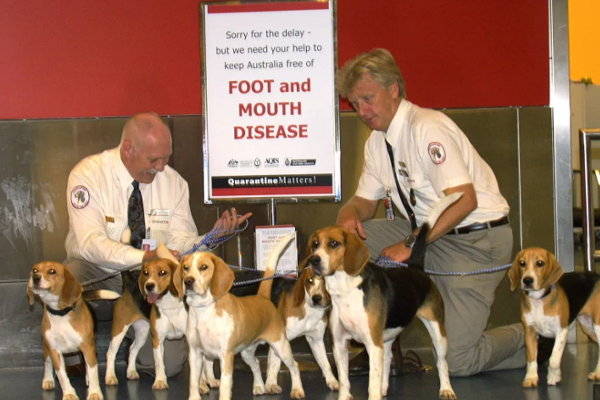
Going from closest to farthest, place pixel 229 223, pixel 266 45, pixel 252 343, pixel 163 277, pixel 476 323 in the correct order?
pixel 252 343 → pixel 163 277 → pixel 476 323 → pixel 229 223 → pixel 266 45

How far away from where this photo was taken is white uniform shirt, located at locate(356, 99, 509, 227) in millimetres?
4422

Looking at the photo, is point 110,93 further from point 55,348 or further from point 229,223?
point 55,348

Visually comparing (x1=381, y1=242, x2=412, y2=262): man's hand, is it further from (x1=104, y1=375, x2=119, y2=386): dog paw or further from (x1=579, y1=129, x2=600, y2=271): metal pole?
(x1=579, y1=129, x2=600, y2=271): metal pole

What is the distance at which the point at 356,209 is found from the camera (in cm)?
504

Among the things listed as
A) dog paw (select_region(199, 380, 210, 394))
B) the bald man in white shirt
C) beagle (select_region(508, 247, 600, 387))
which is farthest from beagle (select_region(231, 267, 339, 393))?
beagle (select_region(508, 247, 600, 387))

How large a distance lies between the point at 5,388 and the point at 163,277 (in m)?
1.39

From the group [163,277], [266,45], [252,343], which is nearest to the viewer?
[252,343]

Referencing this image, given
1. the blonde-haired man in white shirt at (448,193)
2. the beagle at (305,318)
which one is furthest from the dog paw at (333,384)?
the blonde-haired man in white shirt at (448,193)

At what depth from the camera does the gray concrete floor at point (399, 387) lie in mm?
4156

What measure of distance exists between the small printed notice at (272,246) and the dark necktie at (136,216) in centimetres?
88

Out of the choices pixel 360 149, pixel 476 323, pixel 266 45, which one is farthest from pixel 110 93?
pixel 476 323

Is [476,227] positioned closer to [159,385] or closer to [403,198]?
[403,198]

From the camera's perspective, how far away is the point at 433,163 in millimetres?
4465

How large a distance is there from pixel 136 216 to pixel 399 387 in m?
2.03
